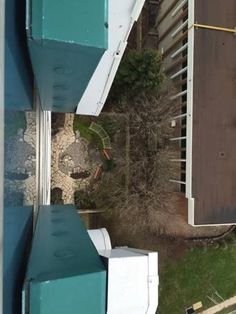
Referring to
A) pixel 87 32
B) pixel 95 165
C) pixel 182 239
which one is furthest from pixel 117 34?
pixel 182 239

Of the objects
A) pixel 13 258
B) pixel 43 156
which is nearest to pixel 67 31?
pixel 13 258

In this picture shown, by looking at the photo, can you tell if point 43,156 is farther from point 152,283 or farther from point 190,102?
point 190,102

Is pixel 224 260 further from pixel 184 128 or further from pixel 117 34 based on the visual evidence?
pixel 117 34

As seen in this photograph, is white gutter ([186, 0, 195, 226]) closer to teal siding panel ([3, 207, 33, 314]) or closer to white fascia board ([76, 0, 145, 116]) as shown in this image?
white fascia board ([76, 0, 145, 116])

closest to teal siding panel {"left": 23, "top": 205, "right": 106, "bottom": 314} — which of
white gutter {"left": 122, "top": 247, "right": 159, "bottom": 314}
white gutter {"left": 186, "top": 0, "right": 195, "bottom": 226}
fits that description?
white gutter {"left": 122, "top": 247, "right": 159, "bottom": 314}

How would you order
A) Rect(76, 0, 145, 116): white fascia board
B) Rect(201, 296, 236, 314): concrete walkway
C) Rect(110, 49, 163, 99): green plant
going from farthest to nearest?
Rect(201, 296, 236, 314): concrete walkway < Rect(110, 49, 163, 99): green plant < Rect(76, 0, 145, 116): white fascia board

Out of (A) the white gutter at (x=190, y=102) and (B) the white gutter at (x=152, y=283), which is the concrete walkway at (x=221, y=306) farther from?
(B) the white gutter at (x=152, y=283)
